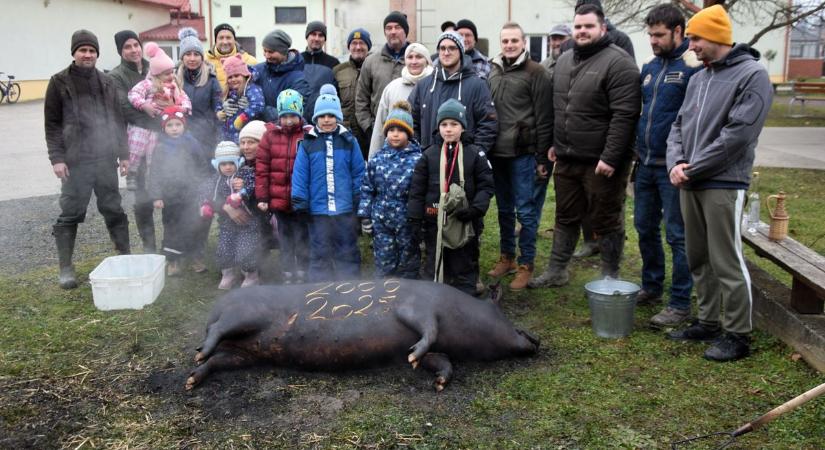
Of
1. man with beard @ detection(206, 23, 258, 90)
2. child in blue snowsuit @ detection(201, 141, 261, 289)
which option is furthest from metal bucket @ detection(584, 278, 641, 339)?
man with beard @ detection(206, 23, 258, 90)

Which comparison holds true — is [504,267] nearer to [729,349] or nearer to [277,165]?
[277,165]

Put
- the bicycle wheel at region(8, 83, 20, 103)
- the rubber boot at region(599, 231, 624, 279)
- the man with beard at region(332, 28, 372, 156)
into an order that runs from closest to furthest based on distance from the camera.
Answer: the rubber boot at region(599, 231, 624, 279)
the man with beard at region(332, 28, 372, 156)
the bicycle wheel at region(8, 83, 20, 103)

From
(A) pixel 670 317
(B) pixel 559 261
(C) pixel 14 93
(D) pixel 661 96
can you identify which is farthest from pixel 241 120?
(C) pixel 14 93

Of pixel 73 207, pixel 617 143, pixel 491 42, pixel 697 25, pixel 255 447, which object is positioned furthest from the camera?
pixel 491 42

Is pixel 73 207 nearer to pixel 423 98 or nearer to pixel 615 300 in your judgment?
pixel 423 98

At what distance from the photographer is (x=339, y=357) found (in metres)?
4.61

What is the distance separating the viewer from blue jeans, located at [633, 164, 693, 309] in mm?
5297

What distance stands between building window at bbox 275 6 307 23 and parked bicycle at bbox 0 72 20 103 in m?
11.8

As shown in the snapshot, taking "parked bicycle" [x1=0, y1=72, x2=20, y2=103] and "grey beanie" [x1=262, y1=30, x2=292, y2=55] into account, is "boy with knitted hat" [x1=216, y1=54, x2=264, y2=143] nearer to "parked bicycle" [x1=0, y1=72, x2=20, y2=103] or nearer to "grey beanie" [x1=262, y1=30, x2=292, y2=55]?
"grey beanie" [x1=262, y1=30, x2=292, y2=55]

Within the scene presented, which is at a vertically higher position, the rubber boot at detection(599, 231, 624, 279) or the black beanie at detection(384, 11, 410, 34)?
the black beanie at detection(384, 11, 410, 34)

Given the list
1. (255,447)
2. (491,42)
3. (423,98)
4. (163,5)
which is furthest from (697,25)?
(163,5)

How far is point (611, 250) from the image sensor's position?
6.03 m

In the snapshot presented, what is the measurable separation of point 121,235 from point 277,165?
205cm

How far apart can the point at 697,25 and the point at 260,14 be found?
30.6 meters
